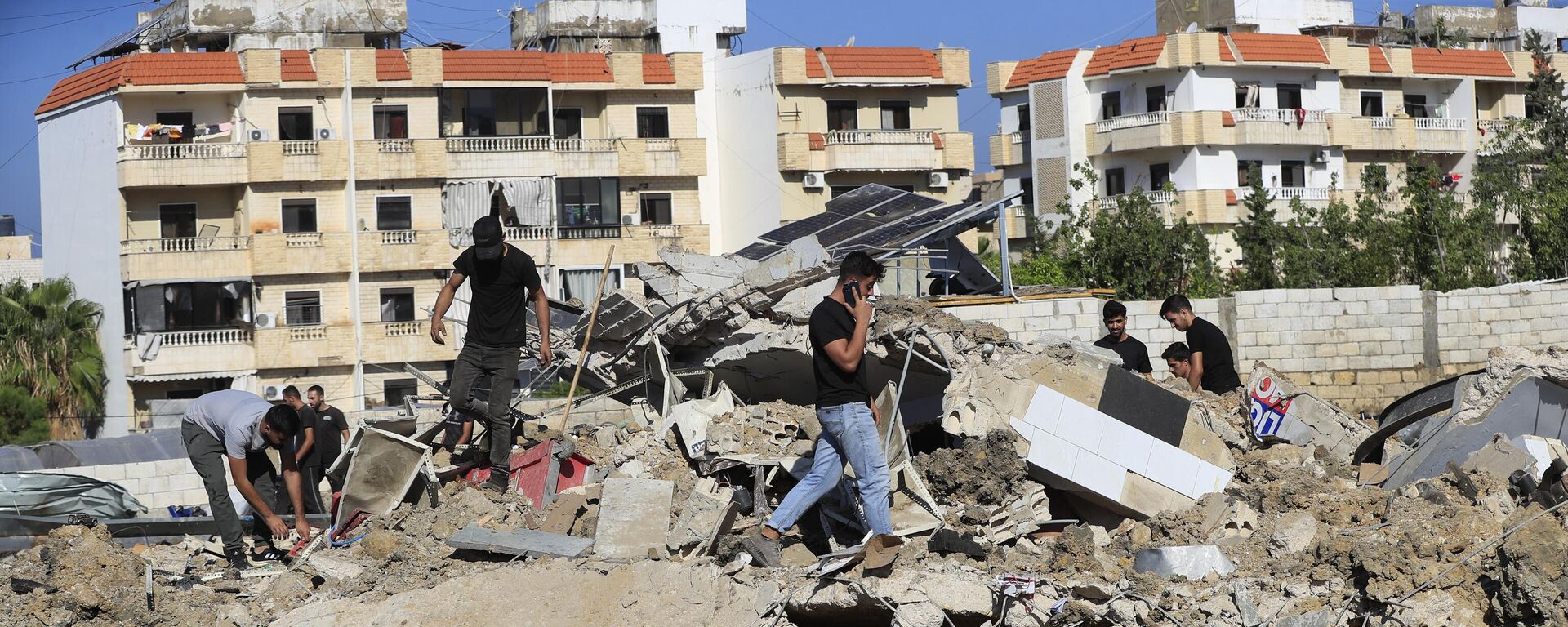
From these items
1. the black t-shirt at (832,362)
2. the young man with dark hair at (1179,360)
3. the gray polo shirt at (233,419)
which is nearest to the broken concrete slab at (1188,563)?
the black t-shirt at (832,362)

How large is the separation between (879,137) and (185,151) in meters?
15.8

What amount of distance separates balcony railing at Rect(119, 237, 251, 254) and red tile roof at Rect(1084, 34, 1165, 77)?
21921 mm

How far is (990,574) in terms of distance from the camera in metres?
7.88

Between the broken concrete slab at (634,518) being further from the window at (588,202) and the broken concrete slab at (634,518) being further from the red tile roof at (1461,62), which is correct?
the red tile roof at (1461,62)

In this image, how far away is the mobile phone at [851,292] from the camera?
7.98 metres

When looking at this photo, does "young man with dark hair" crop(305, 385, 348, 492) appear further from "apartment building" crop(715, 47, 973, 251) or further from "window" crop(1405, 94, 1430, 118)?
"window" crop(1405, 94, 1430, 118)

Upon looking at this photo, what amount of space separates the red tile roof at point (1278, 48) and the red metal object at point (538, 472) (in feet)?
106

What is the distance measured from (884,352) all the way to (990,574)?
2.72 meters

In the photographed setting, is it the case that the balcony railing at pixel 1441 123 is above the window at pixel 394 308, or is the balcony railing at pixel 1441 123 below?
above

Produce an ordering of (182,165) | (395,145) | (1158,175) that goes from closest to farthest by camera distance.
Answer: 1. (182,165)
2. (395,145)
3. (1158,175)

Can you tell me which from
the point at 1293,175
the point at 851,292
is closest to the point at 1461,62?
the point at 1293,175

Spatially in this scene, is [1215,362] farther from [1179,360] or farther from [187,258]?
[187,258]

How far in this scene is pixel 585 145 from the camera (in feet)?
116

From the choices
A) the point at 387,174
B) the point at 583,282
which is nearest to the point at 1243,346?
the point at 583,282
